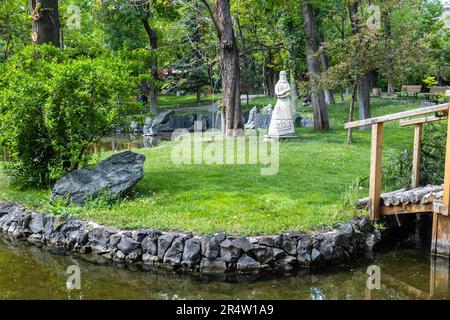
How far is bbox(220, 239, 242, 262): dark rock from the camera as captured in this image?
24.7 ft

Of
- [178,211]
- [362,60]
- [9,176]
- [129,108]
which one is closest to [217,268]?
[178,211]

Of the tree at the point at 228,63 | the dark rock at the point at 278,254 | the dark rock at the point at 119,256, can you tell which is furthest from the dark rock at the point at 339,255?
the tree at the point at 228,63

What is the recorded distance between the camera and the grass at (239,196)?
8.26 meters

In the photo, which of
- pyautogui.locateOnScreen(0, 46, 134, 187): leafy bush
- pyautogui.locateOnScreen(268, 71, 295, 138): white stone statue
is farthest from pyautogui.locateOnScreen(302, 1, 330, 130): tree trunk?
pyautogui.locateOnScreen(0, 46, 134, 187): leafy bush

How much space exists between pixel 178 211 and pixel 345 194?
313cm

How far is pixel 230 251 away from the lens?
757 cm

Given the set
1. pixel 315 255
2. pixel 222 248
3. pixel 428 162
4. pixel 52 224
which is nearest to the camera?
pixel 222 248

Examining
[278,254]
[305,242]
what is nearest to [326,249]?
[305,242]

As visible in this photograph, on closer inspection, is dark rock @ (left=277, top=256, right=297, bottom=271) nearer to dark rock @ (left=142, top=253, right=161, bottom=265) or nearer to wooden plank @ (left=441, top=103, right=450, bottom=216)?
dark rock @ (left=142, top=253, right=161, bottom=265)

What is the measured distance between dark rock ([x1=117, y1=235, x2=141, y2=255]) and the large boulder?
1689 mm

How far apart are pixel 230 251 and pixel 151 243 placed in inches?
51.3

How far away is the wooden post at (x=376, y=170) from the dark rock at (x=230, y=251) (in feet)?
8.71

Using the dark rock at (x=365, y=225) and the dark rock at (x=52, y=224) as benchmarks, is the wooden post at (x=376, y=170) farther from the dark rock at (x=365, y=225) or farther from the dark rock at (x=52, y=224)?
the dark rock at (x=52, y=224)

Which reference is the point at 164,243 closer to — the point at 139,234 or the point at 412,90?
the point at 139,234
